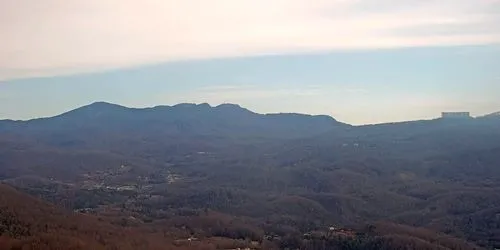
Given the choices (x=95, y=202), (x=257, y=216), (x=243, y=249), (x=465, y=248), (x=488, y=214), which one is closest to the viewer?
(x=243, y=249)

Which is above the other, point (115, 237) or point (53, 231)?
point (53, 231)

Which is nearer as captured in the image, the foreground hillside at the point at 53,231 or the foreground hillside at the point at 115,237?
the foreground hillside at the point at 53,231

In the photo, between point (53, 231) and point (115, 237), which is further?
point (115, 237)

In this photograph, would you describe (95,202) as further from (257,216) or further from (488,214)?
(488,214)

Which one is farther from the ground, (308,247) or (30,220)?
(30,220)

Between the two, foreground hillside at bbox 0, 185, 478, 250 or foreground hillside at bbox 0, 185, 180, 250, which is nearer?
foreground hillside at bbox 0, 185, 180, 250

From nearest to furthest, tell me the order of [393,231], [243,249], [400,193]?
[243,249] < [393,231] < [400,193]

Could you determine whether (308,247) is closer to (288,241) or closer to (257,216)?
(288,241)

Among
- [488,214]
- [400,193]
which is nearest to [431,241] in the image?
[488,214]

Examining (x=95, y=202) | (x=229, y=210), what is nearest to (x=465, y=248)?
(x=229, y=210)

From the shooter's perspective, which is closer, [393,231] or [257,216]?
[393,231]
